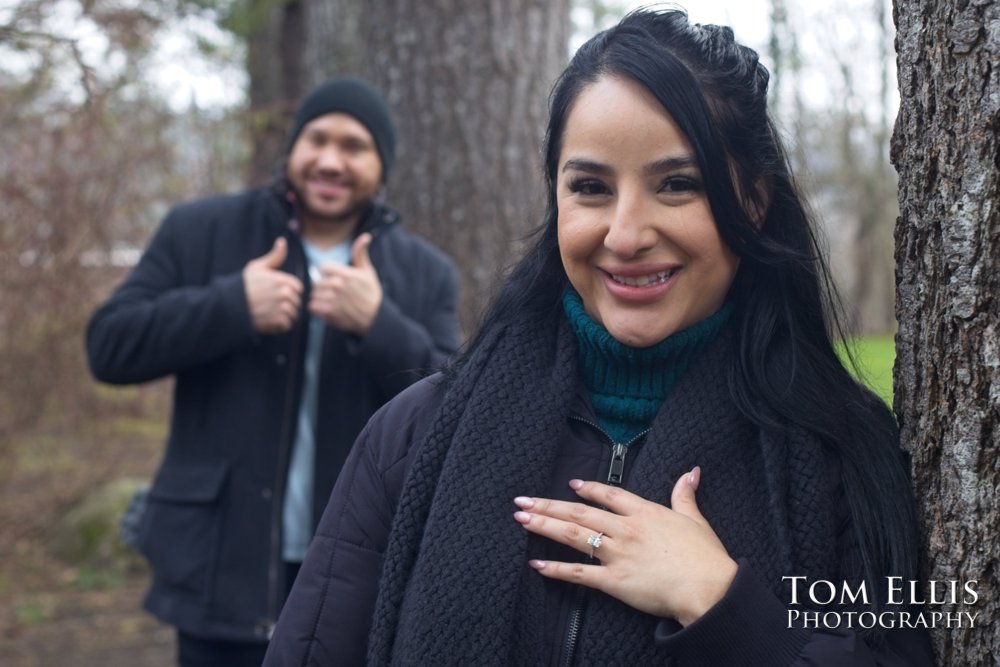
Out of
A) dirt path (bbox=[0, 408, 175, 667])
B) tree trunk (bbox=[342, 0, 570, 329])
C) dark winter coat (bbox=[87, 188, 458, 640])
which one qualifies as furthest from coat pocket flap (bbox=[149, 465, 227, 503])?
dirt path (bbox=[0, 408, 175, 667])

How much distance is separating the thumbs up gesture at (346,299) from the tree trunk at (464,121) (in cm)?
135

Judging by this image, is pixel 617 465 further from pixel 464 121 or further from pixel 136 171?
pixel 136 171

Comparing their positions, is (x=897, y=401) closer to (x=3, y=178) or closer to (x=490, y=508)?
(x=490, y=508)

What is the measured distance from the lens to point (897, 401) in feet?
6.54

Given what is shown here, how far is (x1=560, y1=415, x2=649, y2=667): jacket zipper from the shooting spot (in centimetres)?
186

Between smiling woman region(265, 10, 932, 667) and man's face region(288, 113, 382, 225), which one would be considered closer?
smiling woman region(265, 10, 932, 667)

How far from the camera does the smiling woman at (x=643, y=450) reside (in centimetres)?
181

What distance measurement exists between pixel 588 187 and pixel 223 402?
1.80 m

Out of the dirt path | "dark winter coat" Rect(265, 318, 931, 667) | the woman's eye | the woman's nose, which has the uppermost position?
the woman's eye

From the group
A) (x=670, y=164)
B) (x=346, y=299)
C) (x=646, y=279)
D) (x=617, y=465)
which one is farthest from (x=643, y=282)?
(x=346, y=299)

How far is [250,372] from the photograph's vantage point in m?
3.43

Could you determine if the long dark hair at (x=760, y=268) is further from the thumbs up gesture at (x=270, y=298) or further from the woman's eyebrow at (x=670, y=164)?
the thumbs up gesture at (x=270, y=298)

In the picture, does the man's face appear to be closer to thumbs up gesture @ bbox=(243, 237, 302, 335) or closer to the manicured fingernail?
thumbs up gesture @ bbox=(243, 237, 302, 335)

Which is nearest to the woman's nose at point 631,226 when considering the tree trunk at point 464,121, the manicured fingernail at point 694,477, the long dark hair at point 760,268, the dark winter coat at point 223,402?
the long dark hair at point 760,268
